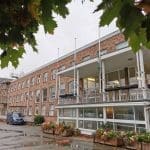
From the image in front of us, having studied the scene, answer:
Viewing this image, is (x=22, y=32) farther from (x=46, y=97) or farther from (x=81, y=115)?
(x=46, y=97)

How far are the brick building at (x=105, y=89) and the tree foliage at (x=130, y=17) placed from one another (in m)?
7.68

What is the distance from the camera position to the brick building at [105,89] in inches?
674

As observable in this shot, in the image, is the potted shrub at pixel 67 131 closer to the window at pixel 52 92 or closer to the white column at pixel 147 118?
the white column at pixel 147 118

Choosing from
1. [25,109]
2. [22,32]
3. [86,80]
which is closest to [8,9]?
[22,32]

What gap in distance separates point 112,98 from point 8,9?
19050mm

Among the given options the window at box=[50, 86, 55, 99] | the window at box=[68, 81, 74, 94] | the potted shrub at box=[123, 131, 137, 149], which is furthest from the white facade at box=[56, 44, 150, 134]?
the window at box=[50, 86, 55, 99]

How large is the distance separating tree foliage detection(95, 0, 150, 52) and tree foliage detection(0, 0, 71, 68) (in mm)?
341

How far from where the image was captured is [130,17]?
1198mm

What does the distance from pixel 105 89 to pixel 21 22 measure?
1954 centimetres

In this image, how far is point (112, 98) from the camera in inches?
790

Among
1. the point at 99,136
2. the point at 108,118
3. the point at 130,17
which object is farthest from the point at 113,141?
the point at 130,17

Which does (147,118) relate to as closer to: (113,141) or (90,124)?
(113,141)

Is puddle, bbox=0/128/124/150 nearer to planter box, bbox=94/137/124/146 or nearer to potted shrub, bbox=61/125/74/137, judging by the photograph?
planter box, bbox=94/137/124/146

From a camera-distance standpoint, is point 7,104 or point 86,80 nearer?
point 86,80
